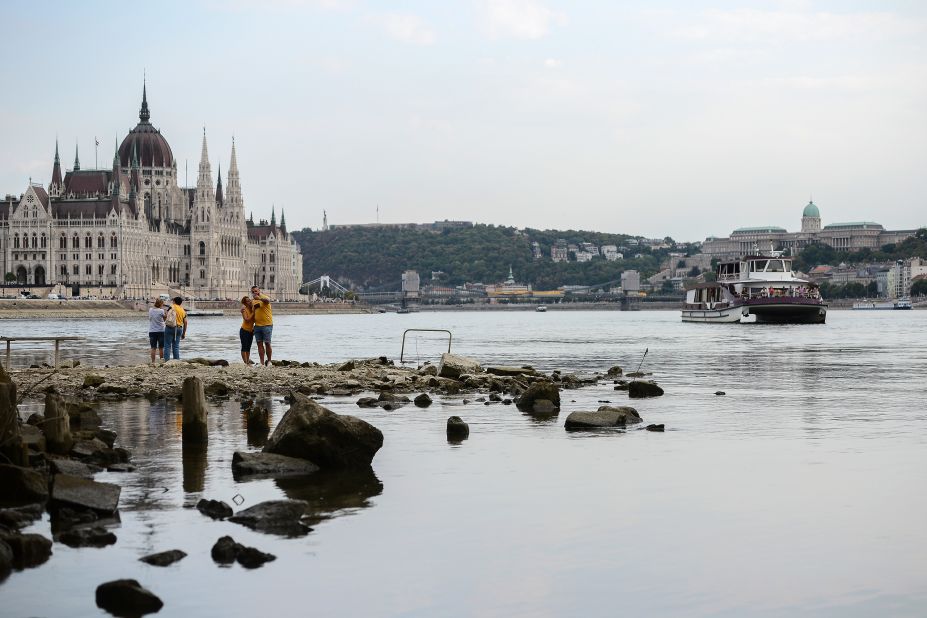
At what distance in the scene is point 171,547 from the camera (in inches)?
476

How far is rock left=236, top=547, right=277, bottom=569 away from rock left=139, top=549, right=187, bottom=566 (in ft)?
1.81

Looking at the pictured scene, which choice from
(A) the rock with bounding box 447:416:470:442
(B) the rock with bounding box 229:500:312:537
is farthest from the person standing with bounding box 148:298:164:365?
(B) the rock with bounding box 229:500:312:537

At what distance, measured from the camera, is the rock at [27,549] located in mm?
11461

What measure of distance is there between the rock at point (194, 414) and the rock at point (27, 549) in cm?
692

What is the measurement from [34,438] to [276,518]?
175 inches

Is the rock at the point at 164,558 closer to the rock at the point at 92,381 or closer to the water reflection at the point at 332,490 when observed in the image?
the water reflection at the point at 332,490

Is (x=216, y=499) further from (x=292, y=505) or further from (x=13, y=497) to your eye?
(x=13, y=497)

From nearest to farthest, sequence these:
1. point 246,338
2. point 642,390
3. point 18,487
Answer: point 18,487
point 642,390
point 246,338

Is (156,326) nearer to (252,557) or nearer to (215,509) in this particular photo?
(215,509)

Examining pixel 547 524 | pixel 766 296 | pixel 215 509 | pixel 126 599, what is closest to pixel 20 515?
pixel 215 509

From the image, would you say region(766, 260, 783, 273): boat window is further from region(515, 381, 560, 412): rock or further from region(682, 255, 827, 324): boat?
region(515, 381, 560, 412): rock

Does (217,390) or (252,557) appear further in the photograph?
(217,390)

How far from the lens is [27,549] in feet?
38.0

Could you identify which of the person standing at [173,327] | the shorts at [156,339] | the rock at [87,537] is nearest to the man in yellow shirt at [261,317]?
the person standing at [173,327]
